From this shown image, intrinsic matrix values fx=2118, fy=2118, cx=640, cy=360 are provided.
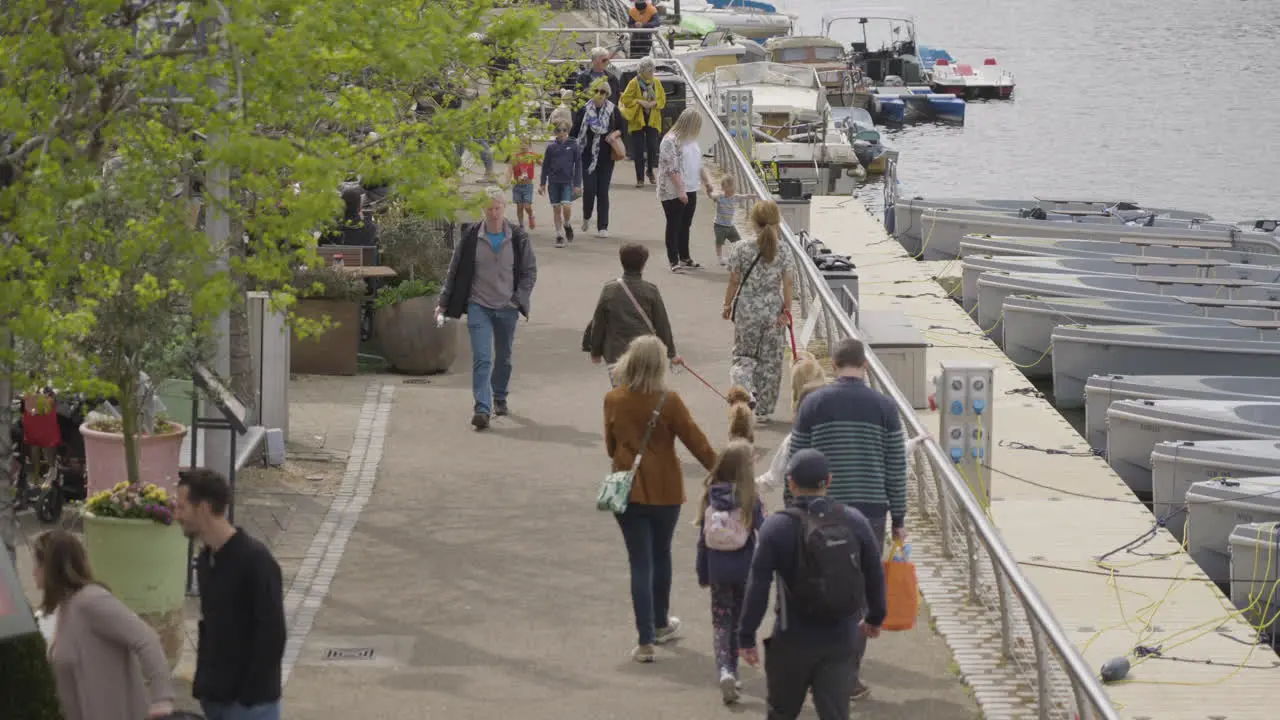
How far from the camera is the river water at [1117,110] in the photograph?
61625 mm

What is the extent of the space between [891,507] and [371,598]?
11.1 ft

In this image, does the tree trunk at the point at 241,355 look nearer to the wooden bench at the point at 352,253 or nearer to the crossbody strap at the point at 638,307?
the crossbody strap at the point at 638,307

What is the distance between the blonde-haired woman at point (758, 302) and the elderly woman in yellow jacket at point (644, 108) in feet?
33.0

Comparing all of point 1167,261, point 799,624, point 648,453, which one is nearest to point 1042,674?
point 799,624

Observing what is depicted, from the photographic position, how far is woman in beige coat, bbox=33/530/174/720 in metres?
7.98

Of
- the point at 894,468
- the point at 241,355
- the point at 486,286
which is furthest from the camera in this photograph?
the point at 486,286

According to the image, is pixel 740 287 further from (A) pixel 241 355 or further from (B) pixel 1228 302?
(B) pixel 1228 302

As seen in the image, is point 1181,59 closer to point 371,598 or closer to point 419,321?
point 419,321

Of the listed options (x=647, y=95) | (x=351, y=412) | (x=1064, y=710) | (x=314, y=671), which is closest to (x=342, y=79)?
(x=351, y=412)

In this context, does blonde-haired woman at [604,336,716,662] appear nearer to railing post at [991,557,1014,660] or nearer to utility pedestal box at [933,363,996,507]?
railing post at [991,557,1014,660]

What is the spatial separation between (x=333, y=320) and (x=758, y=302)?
4.31 m

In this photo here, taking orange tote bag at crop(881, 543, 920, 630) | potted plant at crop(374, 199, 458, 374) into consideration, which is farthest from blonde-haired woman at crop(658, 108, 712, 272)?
orange tote bag at crop(881, 543, 920, 630)

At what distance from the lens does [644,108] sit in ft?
87.1

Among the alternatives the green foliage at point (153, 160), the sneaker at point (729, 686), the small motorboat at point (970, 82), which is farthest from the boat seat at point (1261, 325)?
the small motorboat at point (970, 82)
